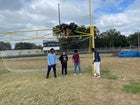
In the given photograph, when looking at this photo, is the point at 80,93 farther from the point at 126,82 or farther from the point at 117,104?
the point at 126,82

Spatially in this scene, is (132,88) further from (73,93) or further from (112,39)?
(112,39)

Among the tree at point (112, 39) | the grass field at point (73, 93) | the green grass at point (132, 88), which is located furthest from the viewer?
the tree at point (112, 39)

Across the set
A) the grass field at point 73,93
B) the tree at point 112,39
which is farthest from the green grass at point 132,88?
the tree at point 112,39

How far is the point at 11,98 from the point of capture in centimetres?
948

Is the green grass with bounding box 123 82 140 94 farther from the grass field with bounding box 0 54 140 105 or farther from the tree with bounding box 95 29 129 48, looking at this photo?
the tree with bounding box 95 29 129 48

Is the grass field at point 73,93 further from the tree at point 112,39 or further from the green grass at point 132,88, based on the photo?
the tree at point 112,39

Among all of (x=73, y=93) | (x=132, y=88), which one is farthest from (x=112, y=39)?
(x=73, y=93)

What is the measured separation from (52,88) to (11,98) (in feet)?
6.06

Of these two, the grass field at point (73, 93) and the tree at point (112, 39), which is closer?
the grass field at point (73, 93)

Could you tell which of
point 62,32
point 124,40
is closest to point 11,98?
point 62,32

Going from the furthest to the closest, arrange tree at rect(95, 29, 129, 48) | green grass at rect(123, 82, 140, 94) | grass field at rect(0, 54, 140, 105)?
1. tree at rect(95, 29, 129, 48)
2. green grass at rect(123, 82, 140, 94)
3. grass field at rect(0, 54, 140, 105)

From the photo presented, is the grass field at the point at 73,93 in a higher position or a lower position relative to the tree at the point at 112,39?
lower

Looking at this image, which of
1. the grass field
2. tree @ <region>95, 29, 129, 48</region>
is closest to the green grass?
the grass field

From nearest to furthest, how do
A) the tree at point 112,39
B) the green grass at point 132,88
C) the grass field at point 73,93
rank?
the grass field at point 73,93, the green grass at point 132,88, the tree at point 112,39
